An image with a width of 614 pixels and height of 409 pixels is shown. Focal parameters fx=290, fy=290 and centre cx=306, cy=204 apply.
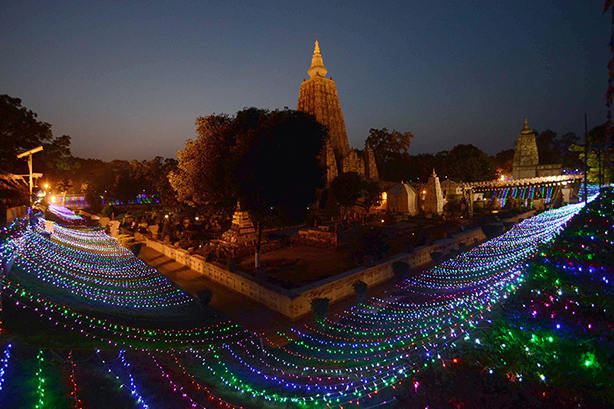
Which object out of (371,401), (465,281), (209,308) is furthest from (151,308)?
(465,281)

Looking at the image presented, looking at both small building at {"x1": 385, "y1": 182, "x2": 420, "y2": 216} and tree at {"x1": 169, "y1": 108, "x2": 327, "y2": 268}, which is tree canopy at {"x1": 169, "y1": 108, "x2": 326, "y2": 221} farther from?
small building at {"x1": 385, "y1": 182, "x2": 420, "y2": 216}

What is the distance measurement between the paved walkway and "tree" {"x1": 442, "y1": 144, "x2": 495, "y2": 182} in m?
43.5

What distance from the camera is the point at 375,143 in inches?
2502

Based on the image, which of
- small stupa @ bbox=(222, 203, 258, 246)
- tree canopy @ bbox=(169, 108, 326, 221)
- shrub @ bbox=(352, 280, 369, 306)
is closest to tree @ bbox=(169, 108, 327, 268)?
tree canopy @ bbox=(169, 108, 326, 221)

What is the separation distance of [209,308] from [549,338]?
29.0 feet

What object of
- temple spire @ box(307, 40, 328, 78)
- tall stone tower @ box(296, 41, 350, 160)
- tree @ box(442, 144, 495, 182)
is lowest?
tree @ box(442, 144, 495, 182)

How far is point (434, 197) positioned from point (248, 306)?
23.8 meters

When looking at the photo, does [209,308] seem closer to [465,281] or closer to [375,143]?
[465,281]

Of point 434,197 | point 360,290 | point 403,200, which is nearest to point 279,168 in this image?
point 360,290

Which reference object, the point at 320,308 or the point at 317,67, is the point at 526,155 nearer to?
the point at 317,67

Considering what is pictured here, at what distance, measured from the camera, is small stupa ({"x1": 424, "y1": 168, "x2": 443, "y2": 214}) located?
92.0ft

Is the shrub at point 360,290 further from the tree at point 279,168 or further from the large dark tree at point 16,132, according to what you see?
the large dark tree at point 16,132

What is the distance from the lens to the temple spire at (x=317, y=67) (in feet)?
160

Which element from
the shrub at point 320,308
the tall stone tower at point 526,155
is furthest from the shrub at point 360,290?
the tall stone tower at point 526,155
